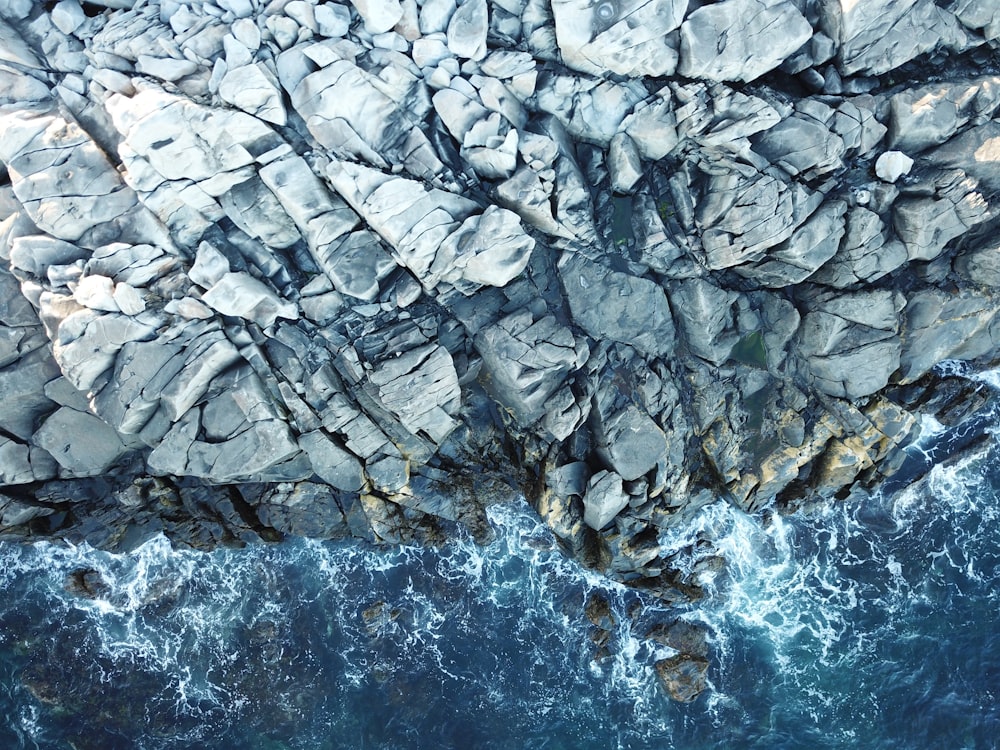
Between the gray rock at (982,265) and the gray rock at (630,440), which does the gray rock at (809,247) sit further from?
the gray rock at (630,440)

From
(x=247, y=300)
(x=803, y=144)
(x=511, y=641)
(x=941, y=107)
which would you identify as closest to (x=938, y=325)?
(x=941, y=107)

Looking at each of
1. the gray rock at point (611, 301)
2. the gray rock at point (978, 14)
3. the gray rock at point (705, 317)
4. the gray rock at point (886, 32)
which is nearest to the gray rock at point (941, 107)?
the gray rock at point (886, 32)

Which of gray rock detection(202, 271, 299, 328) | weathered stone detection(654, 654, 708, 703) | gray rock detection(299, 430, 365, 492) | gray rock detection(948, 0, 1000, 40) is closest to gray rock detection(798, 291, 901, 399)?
gray rock detection(948, 0, 1000, 40)

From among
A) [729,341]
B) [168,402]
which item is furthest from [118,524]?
[729,341]

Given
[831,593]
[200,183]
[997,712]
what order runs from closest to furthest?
[200,183], [997,712], [831,593]

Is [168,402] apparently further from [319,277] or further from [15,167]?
[15,167]

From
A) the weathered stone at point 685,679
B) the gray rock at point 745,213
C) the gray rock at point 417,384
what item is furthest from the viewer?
the weathered stone at point 685,679
